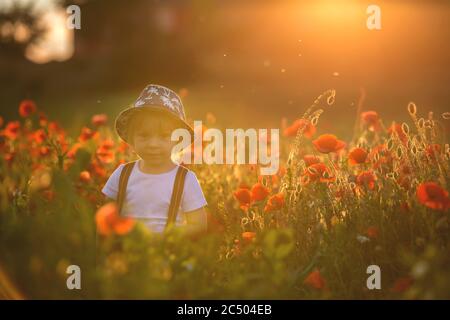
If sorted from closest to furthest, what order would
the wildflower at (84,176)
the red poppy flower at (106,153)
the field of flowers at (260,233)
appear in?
the field of flowers at (260,233) < the wildflower at (84,176) < the red poppy flower at (106,153)

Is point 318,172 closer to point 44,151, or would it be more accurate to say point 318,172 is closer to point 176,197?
point 176,197

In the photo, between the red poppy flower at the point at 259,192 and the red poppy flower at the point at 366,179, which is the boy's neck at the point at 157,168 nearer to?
the red poppy flower at the point at 259,192

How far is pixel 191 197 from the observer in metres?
2.89

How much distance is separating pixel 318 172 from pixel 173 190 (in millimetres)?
590

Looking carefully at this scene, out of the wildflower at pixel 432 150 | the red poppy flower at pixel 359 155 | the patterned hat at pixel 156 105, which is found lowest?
the red poppy flower at pixel 359 155

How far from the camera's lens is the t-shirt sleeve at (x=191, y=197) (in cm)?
288

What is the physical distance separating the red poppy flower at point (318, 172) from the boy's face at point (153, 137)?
23.0 inches

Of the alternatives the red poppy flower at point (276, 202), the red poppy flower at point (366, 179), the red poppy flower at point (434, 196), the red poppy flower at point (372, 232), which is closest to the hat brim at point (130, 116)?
the red poppy flower at point (276, 202)

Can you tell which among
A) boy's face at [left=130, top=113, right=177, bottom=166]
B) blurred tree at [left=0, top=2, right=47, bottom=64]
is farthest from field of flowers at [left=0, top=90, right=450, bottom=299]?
blurred tree at [left=0, top=2, right=47, bottom=64]

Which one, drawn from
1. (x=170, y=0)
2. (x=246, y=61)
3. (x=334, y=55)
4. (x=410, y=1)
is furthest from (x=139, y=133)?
(x=170, y=0)

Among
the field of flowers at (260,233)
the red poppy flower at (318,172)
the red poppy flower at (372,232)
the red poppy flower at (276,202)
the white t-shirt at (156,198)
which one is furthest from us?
the white t-shirt at (156,198)

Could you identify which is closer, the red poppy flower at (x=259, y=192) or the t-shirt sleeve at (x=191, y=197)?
the red poppy flower at (x=259, y=192)

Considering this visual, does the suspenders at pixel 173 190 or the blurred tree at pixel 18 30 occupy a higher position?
the blurred tree at pixel 18 30

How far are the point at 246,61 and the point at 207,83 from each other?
1.25m
